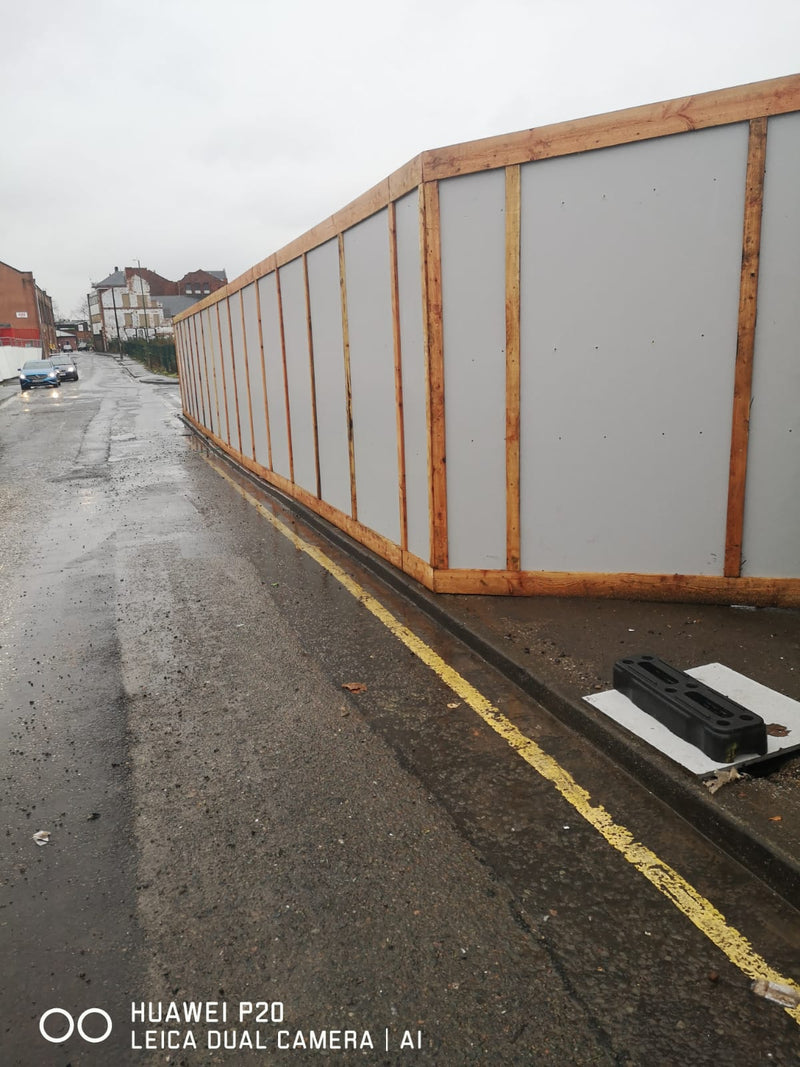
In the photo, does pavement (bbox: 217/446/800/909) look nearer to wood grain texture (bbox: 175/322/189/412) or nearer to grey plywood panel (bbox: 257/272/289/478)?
grey plywood panel (bbox: 257/272/289/478)

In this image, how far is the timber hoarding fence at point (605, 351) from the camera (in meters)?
4.70

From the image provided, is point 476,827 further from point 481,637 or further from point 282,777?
point 481,637

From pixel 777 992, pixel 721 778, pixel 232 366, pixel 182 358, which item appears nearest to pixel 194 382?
pixel 182 358

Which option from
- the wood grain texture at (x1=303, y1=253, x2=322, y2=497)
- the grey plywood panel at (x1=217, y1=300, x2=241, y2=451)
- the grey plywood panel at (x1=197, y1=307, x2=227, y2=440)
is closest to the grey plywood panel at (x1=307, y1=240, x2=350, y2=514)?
the wood grain texture at (x1=303, y1=253, x2=322, y2=497)

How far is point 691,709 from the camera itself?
3.59m

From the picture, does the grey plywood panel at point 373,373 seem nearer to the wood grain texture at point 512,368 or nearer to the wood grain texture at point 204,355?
the wood grain texture at point 512,368

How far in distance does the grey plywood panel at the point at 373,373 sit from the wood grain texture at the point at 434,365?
0.79 m

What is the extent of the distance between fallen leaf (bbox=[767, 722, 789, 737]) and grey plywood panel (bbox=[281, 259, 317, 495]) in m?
6.45

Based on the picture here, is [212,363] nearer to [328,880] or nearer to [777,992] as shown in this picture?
[328,880]

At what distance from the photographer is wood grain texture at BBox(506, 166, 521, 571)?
5.14 m

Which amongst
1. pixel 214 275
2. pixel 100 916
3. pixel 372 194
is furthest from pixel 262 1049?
pixel 214 275

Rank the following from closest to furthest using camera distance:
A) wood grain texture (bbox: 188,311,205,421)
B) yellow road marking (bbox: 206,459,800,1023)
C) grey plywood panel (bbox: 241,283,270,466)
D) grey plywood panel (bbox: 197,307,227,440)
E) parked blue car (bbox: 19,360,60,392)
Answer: yellow road marking (bbox: 206,459,800,1023), grey plywood panel (bbox: 241,283,270,466), grey plywood panel (bbox: 197,307,227,440), wood grain texture (bbox: 188,311,205,421), parked blue car (bbox: 19,360,60,392)

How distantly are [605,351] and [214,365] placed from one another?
480 inches

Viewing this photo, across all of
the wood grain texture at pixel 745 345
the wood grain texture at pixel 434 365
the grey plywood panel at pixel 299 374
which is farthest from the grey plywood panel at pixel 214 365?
the wood grain texture at pixel 745 345
